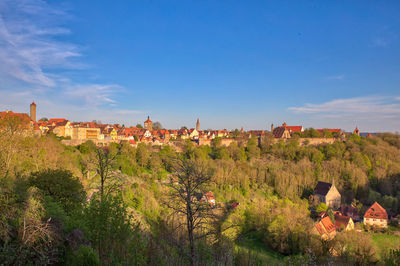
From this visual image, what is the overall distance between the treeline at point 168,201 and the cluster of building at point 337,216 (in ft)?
4.27

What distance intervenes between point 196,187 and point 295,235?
45.7 feet

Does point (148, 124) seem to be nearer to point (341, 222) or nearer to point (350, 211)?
point (350, 211)

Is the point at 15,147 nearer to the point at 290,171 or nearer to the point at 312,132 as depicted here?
the point at 290,171

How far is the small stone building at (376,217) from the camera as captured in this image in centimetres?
2334

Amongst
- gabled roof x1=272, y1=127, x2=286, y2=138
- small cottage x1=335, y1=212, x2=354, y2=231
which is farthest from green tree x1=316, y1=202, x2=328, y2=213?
gabled roof x1=272, y1=127, x2=286, y2=138

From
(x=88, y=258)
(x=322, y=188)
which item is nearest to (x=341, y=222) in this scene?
(x=322, y=188)

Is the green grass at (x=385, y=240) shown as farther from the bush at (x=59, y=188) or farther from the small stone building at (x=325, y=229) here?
the bush at (x=59, y=188)

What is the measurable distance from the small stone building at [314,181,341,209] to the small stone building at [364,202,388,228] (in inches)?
142

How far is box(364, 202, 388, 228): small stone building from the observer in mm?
23344

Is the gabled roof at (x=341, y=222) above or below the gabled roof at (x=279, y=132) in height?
below

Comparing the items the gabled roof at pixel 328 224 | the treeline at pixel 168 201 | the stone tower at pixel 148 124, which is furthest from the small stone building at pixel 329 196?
the stone tower at pixel 148 124

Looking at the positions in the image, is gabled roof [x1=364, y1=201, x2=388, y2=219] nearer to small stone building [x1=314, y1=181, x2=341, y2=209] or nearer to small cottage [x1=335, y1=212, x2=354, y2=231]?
small stone building [x1=314, y1=181, x2=341, y2=209]

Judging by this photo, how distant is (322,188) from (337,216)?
6902mm

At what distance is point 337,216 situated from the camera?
73.2 feet
